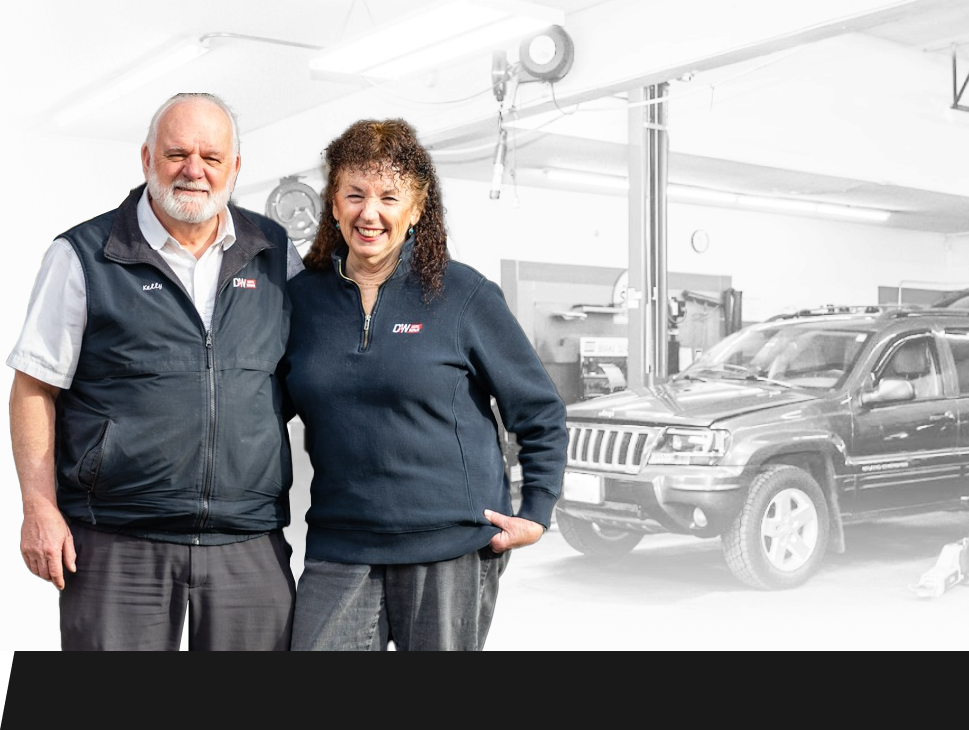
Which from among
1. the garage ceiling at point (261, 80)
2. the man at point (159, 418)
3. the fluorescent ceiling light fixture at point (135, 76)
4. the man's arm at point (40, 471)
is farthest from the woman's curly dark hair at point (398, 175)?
the fluorescent ceiling light fixture at point (135, 76)

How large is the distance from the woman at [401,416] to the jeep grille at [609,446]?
120cm

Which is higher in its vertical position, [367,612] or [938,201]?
[938,201]

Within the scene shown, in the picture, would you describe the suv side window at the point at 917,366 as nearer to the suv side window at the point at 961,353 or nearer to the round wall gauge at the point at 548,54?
the suv side window at the point at 961,353

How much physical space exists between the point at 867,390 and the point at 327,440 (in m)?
1.76

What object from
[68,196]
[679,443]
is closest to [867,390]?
[679,443]

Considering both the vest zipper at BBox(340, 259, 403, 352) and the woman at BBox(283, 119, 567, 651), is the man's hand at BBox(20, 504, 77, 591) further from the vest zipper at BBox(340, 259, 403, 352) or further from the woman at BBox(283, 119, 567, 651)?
the vest zipper at BBox(340, 259, 403, 352)

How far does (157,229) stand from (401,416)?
1.79 feet

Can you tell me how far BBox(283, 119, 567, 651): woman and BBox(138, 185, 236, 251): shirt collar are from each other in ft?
0.63

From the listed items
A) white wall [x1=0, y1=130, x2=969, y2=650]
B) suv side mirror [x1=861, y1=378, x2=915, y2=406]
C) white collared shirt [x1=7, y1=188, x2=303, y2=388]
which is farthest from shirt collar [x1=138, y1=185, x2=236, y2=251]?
suv side mirror [x1=861, y1=378, x2=915, y2=406]

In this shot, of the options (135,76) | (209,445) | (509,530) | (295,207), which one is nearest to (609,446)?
(295,207)

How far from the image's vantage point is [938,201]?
2.85 m

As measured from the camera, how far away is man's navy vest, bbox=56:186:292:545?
64.7 inches

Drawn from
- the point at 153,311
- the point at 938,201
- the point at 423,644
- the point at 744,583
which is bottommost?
the point at 744,583

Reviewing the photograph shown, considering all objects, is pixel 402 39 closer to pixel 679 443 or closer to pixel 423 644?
pixel 679 443
